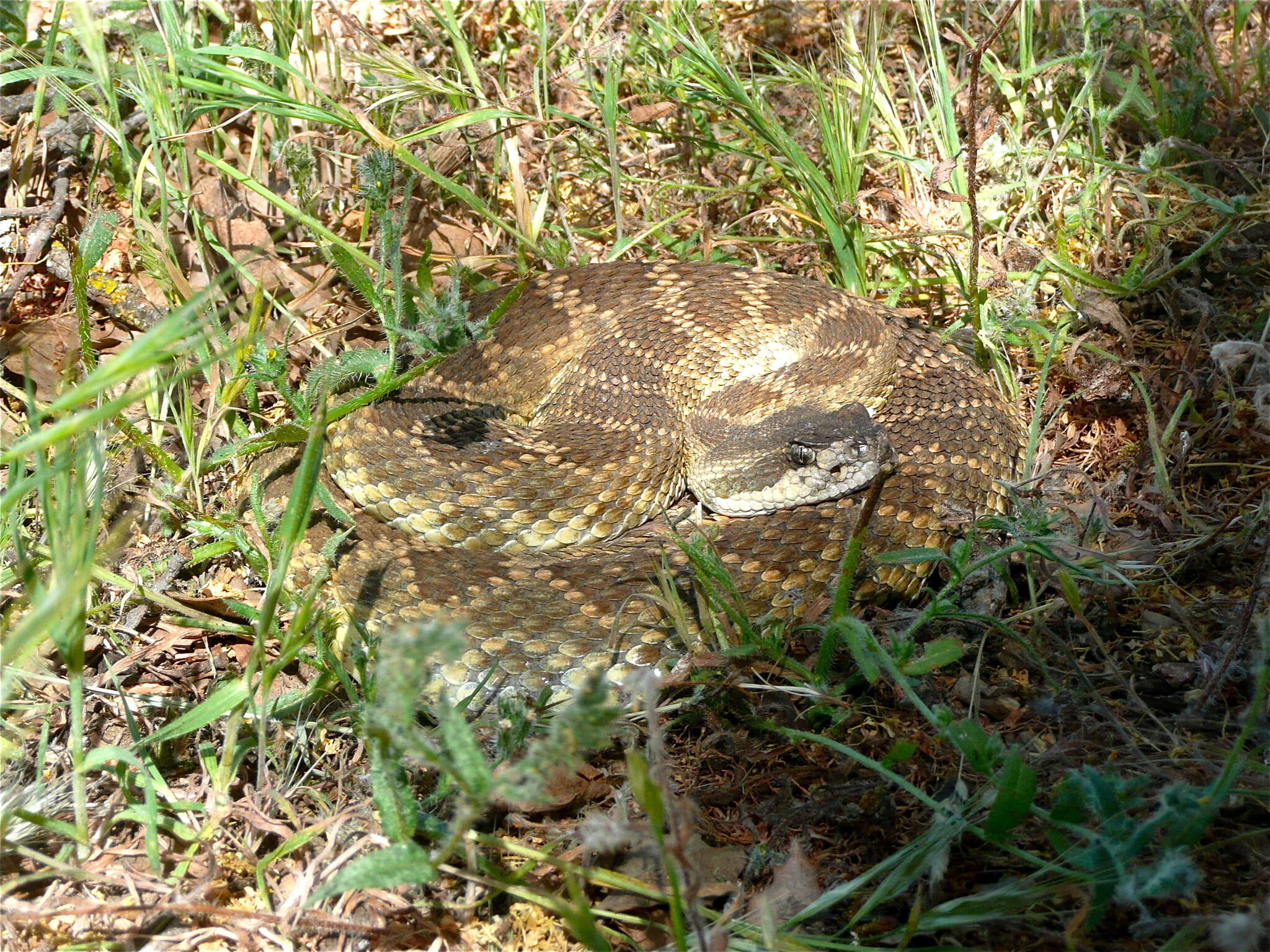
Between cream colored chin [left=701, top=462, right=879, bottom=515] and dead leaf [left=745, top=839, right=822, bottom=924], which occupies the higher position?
cream colored chin [left=701, top=462, right=879, bottom=515]

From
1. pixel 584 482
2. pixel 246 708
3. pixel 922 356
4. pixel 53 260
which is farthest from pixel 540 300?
pixel 246 708

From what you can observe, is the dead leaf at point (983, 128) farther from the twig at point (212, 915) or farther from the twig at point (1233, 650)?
the twig at point (212, 915)

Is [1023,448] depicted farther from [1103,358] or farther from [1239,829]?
[1239,829]

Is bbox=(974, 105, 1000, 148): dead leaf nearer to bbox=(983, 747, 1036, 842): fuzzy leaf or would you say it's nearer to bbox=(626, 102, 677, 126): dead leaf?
bbox=(626, 102, 677, 126): dead leaf

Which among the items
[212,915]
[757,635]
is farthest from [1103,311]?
[212,915]

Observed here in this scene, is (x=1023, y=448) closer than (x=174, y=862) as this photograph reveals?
No

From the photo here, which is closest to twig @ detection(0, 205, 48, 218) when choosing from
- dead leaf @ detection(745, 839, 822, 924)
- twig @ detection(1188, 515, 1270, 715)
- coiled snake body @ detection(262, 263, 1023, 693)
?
coiled snake body @ detection(262, 263, 1023, 693)

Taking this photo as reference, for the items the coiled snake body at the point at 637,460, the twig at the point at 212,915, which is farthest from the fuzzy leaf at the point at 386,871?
the coiled snake body at the point at 637,460

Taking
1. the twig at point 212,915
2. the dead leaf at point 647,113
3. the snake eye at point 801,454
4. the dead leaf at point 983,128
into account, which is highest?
the dead leaf at point 647,113
